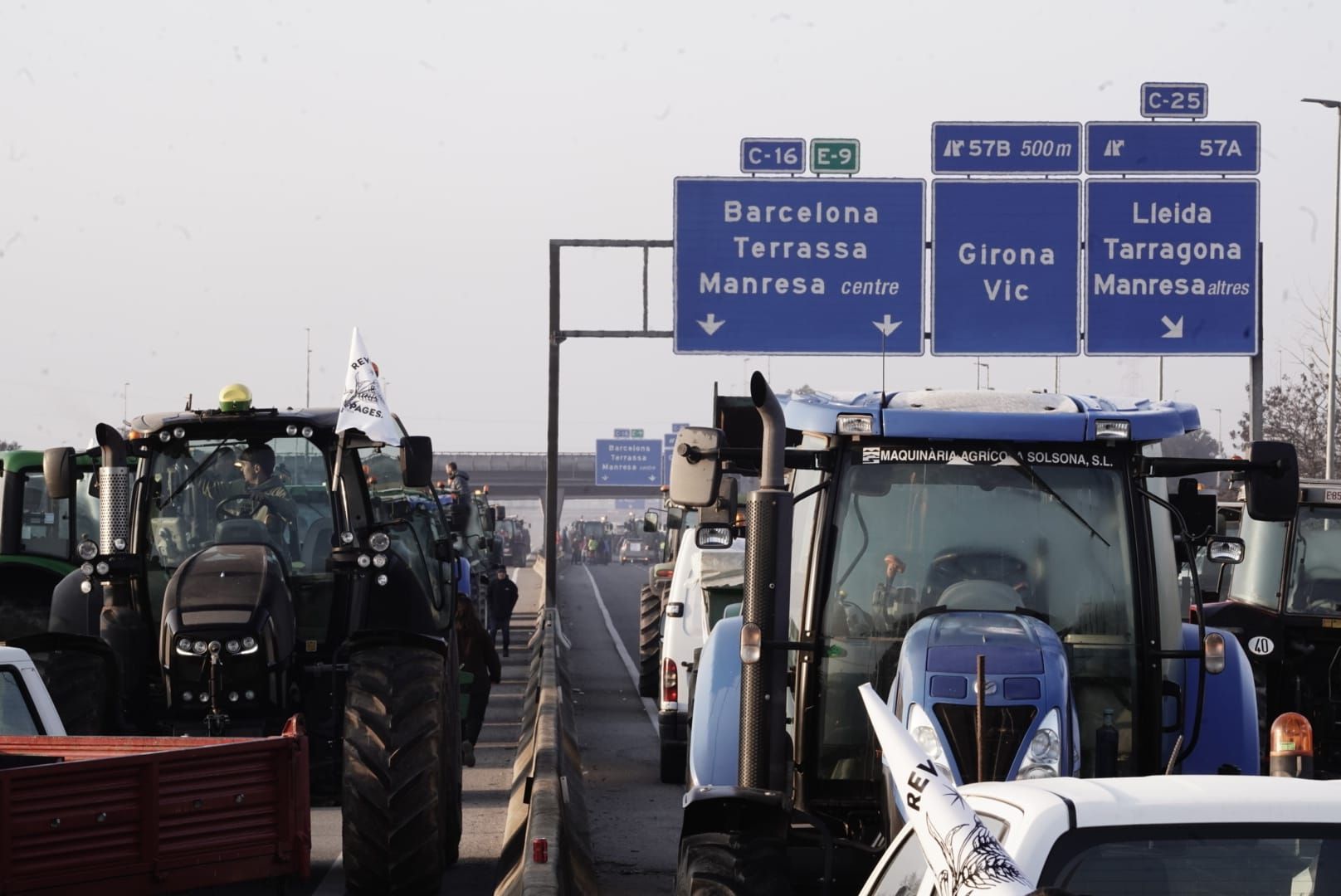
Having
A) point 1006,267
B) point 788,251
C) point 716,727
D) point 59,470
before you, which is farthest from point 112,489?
point 1006,267

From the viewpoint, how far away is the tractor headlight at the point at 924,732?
7.34m

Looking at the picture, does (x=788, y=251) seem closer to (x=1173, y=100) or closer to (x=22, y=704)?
(x=1173, y=100)

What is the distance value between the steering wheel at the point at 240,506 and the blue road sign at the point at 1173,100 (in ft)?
53.0

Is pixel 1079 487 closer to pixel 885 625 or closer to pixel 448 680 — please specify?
pixel 885 625

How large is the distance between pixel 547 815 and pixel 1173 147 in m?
17.1

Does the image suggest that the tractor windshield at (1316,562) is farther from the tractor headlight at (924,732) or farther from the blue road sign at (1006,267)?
the blue road sign at (1006,267)

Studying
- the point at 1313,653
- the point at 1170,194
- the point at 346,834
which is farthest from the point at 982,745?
the point at 1170,194

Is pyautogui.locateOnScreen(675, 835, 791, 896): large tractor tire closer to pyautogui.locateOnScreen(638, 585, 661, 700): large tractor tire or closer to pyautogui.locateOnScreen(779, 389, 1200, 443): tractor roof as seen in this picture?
pyautogui.locateOnScreen(779, 389, 1200, 443): tractor roof

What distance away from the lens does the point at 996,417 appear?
323 inches

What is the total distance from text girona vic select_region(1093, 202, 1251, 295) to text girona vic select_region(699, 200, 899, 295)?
2665 millimetres

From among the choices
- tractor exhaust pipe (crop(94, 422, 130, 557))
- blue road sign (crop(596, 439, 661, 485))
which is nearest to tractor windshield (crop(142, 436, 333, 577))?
tractor exhaust pipe (crop(94, 422, 130, 557))

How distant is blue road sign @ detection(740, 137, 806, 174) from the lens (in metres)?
26.1

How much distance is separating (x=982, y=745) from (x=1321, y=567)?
8.59 meters

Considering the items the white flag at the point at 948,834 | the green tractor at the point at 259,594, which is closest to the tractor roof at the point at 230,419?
the green tractor at the point at 259,594
